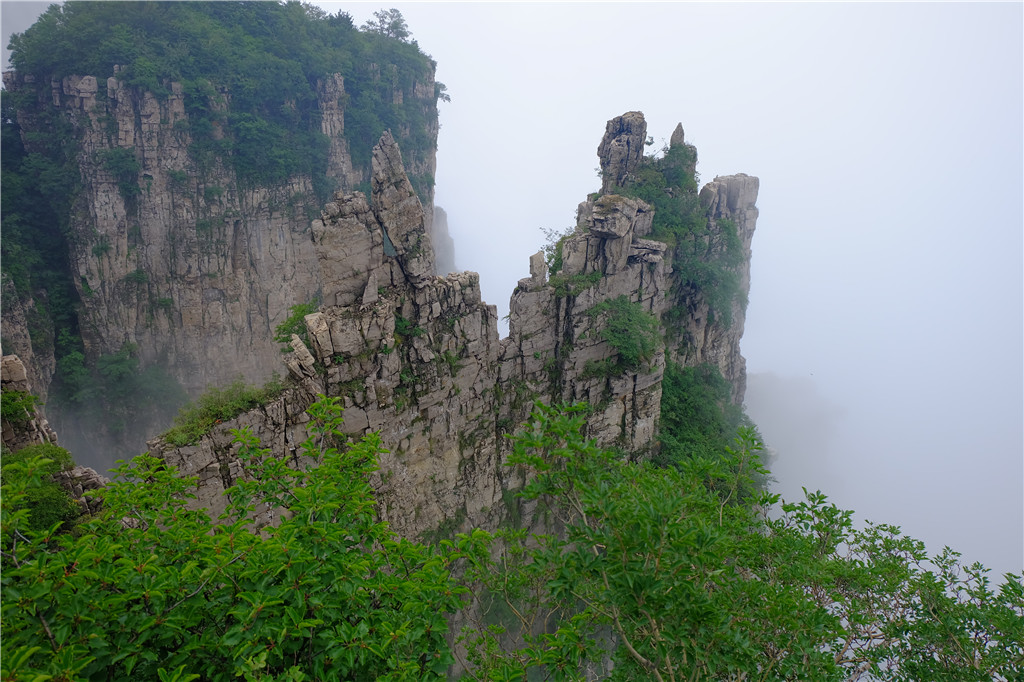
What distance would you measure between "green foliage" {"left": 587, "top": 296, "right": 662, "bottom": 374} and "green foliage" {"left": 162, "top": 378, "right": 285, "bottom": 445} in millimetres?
12810

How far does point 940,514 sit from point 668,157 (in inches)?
2616

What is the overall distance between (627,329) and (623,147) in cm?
895

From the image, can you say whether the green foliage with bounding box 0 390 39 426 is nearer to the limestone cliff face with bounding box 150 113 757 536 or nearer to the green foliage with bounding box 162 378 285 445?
the limestone cliff face with bounding box 150 113 757 536

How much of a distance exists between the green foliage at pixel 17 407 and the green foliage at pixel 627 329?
1797 cm

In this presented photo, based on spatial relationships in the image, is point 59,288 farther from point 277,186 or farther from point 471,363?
point 471,363

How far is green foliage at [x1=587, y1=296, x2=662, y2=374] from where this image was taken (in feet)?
68.4

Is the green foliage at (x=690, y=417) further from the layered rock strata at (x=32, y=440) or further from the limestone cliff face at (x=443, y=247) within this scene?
the limestone cliff face at (x=443, y=247)

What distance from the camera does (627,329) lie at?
823 inches

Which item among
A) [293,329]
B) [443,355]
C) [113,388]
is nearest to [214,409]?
[293,329]

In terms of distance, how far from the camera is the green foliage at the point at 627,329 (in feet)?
68.4

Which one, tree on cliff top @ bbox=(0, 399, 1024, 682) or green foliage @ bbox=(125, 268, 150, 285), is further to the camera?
green foliage @ bbox=(125, 268, 150, 285)

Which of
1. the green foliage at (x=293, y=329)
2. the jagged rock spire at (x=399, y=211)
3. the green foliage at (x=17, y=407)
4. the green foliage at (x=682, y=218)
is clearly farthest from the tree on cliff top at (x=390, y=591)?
the green foliage at (x=682, y=218)

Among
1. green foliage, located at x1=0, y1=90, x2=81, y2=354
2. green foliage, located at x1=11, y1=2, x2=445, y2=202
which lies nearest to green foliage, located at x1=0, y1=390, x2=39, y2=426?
green foliage, located at x1=0, y1=90, x2=81, y2=354

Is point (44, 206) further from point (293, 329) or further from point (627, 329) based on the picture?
point (627, 329)
